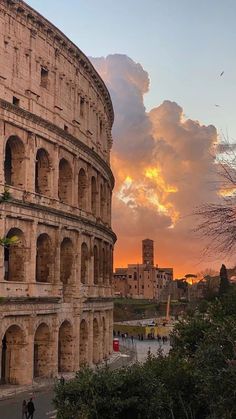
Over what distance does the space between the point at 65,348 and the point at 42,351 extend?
7.85 feet

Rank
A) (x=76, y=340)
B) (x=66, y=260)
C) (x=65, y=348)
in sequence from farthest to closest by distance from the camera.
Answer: (x=66, y=260)
(x=76, y=340)
(x=65, y=348)

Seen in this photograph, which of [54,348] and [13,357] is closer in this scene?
[13,357]

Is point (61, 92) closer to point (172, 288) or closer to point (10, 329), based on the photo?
point (10, 329)

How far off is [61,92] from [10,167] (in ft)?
16.9

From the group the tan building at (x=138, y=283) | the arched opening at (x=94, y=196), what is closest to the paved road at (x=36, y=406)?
the arched opening at (x=94, y=196)

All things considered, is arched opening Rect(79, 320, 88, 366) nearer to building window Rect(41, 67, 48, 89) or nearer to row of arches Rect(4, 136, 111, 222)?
row of arches Rect(4, 136, 111, 222)

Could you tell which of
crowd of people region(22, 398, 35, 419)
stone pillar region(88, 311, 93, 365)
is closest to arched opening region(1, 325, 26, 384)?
crowd of people region(22, 398, 35, 419)

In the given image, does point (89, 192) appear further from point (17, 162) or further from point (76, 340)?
point (76, 340)

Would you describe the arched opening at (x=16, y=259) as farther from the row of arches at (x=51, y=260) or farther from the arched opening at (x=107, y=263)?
the arched opening at (x=107, y=263)

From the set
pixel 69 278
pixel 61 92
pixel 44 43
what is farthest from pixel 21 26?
pixel 69 278

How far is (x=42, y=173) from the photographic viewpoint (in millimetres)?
28578

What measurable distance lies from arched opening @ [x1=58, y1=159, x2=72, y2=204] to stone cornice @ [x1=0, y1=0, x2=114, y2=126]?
20.0 ft

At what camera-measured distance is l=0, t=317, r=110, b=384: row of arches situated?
82.4 ft

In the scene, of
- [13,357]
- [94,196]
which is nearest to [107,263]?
[94,196]
